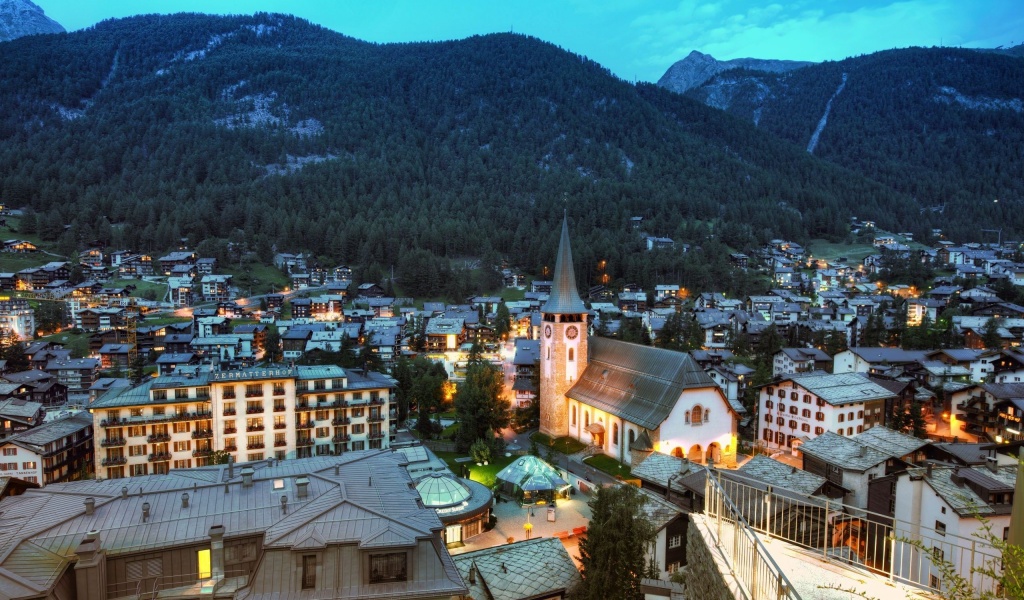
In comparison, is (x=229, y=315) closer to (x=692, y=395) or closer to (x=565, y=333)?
(x=565, y=333)

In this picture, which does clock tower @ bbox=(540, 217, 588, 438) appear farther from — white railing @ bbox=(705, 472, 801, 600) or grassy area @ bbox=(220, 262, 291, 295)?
grassy area @ bbox=(220, 262, 291, 295)

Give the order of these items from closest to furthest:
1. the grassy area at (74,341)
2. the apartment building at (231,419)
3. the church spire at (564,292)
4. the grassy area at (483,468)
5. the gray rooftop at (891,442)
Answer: the gray rooftop at (891,442) → the apartment building at (231,419) → the grassy area at (483,468) → the church spire at (564,292) → the grassy area at (74,341)


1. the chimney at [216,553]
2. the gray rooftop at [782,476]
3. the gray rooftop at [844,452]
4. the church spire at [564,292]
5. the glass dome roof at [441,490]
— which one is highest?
the church spire at [564,292]

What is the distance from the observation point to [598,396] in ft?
147

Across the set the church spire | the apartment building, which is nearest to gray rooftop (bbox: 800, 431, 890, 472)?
the church spire

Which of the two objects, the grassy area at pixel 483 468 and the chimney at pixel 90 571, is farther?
the grassy area at pixel 483 468

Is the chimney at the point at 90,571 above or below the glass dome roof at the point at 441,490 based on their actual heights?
above

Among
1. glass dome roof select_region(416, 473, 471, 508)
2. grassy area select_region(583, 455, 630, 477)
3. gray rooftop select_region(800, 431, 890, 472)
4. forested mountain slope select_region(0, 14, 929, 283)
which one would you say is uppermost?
forested mountain slope select_region(0, 14, 929, 283)

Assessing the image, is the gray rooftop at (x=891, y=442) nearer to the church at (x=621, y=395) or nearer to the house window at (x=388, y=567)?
the church at (x=621, y=395)

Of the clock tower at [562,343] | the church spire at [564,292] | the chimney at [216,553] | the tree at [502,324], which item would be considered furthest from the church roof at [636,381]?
the tree at [502,324]

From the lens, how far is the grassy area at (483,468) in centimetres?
3944

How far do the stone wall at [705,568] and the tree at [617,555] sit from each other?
38.0 feet

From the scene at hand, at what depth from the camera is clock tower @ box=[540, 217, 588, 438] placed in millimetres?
47938

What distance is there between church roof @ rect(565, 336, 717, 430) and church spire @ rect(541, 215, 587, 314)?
13.0 ft
